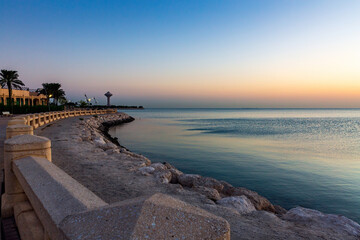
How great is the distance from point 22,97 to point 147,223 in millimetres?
68795

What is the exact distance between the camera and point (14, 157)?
12.3 ft

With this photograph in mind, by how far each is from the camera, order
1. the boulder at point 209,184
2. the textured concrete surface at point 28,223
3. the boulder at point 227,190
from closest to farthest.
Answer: the textured concrete surface at point 28,223 → the boulder at point 209,184 → the boulder at point 227,190

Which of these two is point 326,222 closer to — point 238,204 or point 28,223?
point 238,204

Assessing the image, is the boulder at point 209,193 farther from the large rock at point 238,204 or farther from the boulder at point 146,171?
the boulder at point 146,171

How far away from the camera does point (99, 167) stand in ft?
29.3

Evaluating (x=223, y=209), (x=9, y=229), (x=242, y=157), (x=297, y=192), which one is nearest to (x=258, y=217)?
(x=223, y=209)

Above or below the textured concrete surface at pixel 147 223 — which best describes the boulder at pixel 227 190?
below

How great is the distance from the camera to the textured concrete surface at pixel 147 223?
1407 mm

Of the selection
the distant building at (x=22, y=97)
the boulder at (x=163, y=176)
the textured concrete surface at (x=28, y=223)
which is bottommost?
the boulder at (x=163, y=176)

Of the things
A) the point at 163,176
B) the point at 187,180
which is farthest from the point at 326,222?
the point at 163,176

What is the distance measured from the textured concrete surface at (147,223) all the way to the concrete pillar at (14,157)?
259 centimetres

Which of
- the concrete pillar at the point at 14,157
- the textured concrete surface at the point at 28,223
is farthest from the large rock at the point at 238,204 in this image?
the textured concrete surface at the point at 28,223

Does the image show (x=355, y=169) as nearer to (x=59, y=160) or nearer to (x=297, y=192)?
(x=297, y=192)

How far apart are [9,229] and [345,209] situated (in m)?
10.7
